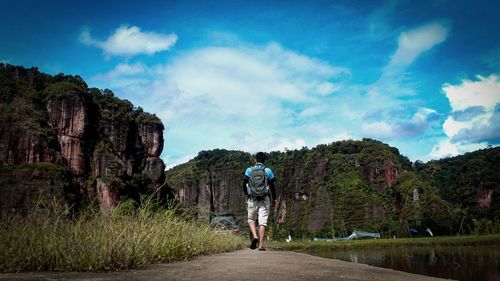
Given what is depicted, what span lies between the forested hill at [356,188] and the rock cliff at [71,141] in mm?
16851

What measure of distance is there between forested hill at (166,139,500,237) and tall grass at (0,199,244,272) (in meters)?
68.4

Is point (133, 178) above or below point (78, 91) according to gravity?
below

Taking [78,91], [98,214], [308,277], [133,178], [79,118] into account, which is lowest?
[308,277]

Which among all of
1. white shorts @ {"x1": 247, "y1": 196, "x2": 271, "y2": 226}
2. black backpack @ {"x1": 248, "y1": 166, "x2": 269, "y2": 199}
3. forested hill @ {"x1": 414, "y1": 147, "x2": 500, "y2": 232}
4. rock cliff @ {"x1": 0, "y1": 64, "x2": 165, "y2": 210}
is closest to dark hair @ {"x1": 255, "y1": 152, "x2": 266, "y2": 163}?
black backpack @ {"x1": 248, "y1": 166, "x2": 269, "y2": 199}

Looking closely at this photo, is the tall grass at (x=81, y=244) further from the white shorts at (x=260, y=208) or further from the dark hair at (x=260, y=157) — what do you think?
the dark hair at (x=260, y=157)

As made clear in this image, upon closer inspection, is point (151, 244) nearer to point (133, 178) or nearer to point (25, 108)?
point (25, 108)

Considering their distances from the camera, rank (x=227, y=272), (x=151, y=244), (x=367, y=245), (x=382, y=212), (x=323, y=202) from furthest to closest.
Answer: (x=323, y=202) → (x=382, y=212) → (x=367, y=245) → (x=151, y=244) → (x=227, y=272)

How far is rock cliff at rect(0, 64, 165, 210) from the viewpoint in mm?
51906

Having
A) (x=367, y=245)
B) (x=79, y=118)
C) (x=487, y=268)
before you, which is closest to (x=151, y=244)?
(x=487, y=268)

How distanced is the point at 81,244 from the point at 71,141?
60100 millimetres

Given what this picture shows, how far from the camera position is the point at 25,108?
57344mm

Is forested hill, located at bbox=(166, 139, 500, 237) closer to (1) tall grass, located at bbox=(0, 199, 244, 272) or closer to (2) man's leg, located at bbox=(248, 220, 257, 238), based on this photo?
(2) man's leg, located at bbox=(248, 220, 257, 238)

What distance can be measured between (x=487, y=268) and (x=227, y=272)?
48.2 ft

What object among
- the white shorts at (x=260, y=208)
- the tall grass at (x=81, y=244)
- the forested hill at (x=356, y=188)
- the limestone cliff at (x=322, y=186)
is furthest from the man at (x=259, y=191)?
the limestone cliff at (x=322, y=186)
